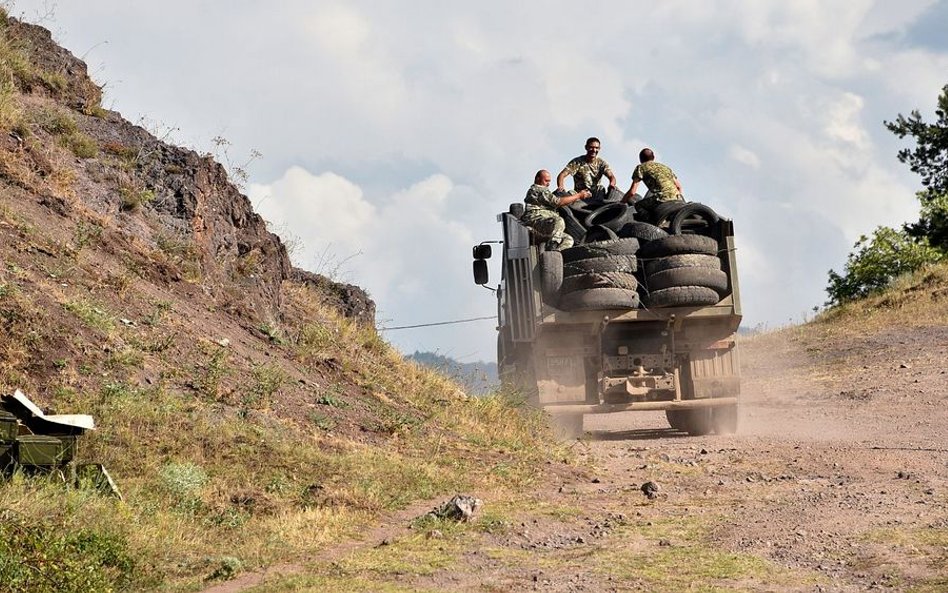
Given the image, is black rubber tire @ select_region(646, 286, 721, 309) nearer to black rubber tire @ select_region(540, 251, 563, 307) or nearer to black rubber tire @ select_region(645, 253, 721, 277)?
black rubber tire @ select_region(645, 253, 721, 277)

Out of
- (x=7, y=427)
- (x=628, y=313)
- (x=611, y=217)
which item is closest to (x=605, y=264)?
(x=628, y=313)

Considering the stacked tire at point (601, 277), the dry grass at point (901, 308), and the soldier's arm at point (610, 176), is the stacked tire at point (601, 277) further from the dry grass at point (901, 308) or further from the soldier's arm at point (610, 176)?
the dry grass at point (901, 308)

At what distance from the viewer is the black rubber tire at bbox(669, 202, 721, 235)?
14.0 metres

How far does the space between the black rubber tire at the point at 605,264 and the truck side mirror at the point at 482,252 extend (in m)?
2.56

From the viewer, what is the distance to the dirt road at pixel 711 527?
6.39 meters

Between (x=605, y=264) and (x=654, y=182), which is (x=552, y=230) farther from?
(x=654, y=182)

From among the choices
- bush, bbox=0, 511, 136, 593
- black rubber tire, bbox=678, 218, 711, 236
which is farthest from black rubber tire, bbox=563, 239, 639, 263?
bush, bbox=0, 511, 136, 593

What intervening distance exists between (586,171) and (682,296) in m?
2.78

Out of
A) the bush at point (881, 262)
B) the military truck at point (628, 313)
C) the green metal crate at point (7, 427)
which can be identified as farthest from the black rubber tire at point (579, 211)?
the bush at point (881, 262)

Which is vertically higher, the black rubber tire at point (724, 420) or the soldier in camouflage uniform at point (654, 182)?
the soldier in camouflage uniform at point (654, 182)

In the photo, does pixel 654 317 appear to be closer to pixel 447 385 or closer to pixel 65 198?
pixel 447 385

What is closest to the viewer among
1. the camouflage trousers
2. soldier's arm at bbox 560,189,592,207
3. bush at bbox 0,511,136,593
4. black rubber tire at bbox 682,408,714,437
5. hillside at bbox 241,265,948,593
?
bush at bbox 0,511,136,593

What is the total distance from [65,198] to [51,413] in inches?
207

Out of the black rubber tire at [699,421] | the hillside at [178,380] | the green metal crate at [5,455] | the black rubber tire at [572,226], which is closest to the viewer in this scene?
the hillside at [178,380]
